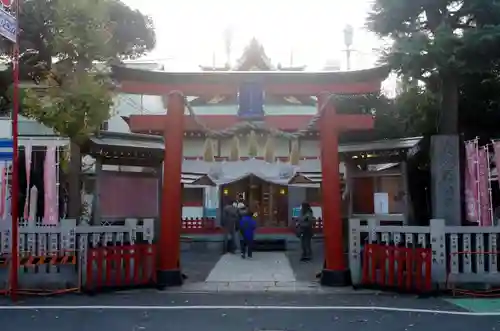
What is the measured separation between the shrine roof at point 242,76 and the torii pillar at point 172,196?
1.60 ft

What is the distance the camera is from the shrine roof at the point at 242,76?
13.4 metres

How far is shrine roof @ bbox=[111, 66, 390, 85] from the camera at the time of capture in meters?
13.4

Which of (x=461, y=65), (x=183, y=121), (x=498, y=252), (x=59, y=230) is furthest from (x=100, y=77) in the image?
(x=498, y=252)

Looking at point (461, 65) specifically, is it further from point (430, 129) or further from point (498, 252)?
point (430, 129)

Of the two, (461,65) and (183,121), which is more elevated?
(461,65)

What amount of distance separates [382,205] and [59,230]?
12.9 metres

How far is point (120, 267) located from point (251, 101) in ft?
15.4

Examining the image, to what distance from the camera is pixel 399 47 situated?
45.8 feet

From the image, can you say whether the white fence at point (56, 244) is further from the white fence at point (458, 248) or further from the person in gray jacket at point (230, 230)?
the person in gray jacket at point (230, 230)

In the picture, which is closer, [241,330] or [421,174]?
[241,330]

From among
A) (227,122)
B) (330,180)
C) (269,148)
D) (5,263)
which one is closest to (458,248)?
(330,180)

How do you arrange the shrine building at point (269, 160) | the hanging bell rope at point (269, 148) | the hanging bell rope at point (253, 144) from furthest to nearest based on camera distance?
the hanging bell rope at point (269, 148) < the hanging bell rope at point (253, 144) < the shrine building at point (269, 160)

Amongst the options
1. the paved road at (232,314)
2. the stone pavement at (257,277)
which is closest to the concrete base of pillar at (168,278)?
the stone pavement at (257,277)

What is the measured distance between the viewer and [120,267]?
11.8 meters
